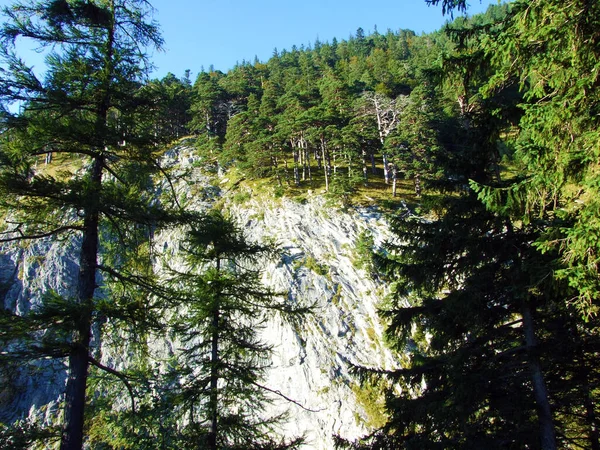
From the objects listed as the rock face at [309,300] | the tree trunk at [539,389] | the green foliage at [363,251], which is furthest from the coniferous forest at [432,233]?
the green foliage at [363,251]

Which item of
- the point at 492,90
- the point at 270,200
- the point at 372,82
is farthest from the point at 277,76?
the point at 492,90

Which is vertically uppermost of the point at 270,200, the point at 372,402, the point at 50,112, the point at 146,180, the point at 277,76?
the point at 277,76

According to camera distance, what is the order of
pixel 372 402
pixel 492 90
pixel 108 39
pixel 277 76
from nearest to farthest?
pixel 492 90 → pixel 108 39 → pixel 372 402 → pixel 277 76

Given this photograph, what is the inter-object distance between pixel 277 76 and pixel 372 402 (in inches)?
2391

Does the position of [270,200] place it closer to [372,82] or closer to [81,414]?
[81,414]

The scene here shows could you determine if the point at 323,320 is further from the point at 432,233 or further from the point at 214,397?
the point at 432,233

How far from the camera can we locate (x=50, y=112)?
5926 mm

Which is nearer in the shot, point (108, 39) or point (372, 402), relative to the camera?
point (108, 39)

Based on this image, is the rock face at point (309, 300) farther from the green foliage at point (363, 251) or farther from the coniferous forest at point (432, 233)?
the coniferous forest at point (432, 233)

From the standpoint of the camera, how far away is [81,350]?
17.0 ft

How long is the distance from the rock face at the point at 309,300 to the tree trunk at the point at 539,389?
314 inches

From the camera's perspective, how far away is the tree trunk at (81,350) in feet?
16.5

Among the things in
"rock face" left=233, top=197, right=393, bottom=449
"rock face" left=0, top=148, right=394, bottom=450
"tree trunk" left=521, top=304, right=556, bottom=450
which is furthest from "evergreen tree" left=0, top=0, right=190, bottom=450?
"rock face" left=233, top=197, right=393, bottom=449

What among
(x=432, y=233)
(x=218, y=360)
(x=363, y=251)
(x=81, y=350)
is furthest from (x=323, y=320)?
(x=81, y=350)
